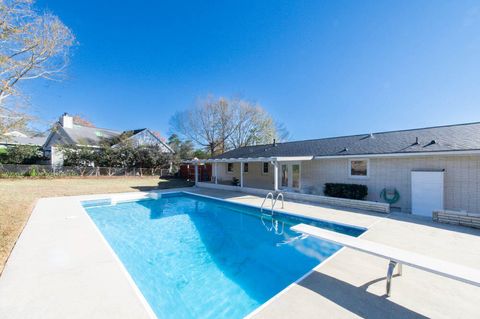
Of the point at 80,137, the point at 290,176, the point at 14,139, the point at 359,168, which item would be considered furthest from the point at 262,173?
the point at 80,137

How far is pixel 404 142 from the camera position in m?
11.2

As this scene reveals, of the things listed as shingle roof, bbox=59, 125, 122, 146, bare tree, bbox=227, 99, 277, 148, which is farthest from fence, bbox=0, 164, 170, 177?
bare tree, bbox=227, 99, 277, 148

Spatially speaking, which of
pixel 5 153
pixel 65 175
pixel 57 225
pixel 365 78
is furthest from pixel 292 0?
pixel 5 153

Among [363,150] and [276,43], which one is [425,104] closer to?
[363,150]

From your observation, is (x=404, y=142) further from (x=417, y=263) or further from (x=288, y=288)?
(x=288, y=288)

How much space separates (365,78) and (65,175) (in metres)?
28.0

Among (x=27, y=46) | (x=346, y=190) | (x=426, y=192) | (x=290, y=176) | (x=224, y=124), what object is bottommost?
(x=346, y=190)

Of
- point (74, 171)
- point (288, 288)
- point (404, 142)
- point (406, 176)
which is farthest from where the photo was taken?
point (74, 171)

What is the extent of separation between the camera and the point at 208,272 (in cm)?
534

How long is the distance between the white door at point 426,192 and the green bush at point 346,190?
224 centimetres

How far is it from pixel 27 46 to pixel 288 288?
1123 cm

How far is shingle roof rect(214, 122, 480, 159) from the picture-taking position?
9.39 meters

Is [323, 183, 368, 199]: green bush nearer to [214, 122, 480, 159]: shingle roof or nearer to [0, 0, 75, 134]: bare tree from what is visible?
[214, 122, 480, 159]: shingle roof

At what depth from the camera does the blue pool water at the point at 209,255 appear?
4214 mm
